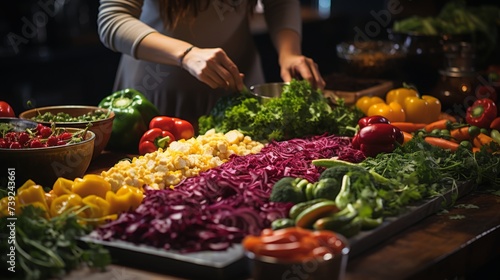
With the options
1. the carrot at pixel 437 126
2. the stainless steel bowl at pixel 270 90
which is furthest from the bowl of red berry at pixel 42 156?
the carrot at pixel 437 126

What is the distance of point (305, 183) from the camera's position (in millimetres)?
2600

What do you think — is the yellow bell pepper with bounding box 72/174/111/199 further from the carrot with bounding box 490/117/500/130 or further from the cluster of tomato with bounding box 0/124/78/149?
the carrot with bounding box 490/117/500/130

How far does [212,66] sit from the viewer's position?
11.7 ft

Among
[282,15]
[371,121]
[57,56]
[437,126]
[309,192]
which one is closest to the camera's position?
[309,192]

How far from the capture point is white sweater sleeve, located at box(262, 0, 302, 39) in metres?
4.42

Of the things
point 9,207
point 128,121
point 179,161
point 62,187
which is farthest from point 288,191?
point 128,121

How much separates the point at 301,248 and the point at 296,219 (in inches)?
14.6

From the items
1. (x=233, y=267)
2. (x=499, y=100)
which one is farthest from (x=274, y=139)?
(x=499, y=100)

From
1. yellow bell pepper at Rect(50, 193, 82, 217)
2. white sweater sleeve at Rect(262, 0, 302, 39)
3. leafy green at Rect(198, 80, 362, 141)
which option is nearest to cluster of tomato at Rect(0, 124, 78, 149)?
yellow bell pepper at Rect(50, 193, 82, 217)

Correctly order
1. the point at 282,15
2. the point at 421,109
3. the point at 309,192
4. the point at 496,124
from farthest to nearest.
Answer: the point at 282,15, the point at 421,109, the point at 496,124, the point at 309,192

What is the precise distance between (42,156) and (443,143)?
1.84m

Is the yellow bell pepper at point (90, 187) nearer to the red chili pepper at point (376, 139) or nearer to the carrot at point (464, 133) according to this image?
the red chili pepper at point (376, 139)

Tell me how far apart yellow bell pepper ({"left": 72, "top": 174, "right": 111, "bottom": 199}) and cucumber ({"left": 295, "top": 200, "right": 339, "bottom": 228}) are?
0.71 meters

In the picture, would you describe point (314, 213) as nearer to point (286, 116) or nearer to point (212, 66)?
point (286, 116)
